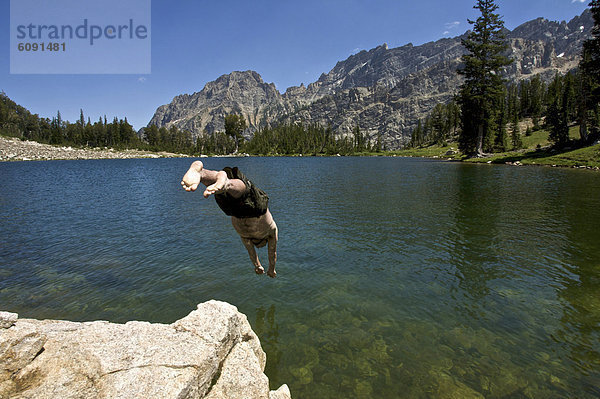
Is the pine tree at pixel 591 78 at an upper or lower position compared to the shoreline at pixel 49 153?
upper

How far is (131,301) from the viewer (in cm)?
1123

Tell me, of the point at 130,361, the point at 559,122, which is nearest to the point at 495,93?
the point at 559,122

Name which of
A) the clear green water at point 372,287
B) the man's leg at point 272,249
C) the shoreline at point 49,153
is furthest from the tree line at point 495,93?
the shoreline at point 49,153

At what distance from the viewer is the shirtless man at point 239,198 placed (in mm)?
4832

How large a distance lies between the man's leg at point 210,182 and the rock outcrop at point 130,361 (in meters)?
2.89

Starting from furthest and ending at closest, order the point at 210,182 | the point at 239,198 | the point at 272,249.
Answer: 1. the point at 272,249
2. the point at 239,198
3. the point at 210,182

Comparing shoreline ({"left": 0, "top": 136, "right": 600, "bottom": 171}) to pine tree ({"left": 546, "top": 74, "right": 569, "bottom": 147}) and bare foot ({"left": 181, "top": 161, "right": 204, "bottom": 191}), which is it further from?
bare foot ({"left": 181, "top": 161, "right": 204, "bottom": 191})

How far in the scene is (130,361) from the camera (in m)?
4.75

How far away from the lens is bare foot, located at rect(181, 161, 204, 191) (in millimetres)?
4454

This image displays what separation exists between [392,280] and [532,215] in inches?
695

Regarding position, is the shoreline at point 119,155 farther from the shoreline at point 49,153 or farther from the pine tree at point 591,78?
the pine tree at point 591,78

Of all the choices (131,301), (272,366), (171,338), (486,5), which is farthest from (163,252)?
(486,5)

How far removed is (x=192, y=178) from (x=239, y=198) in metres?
1.38

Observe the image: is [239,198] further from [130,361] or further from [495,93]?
[495,93]
